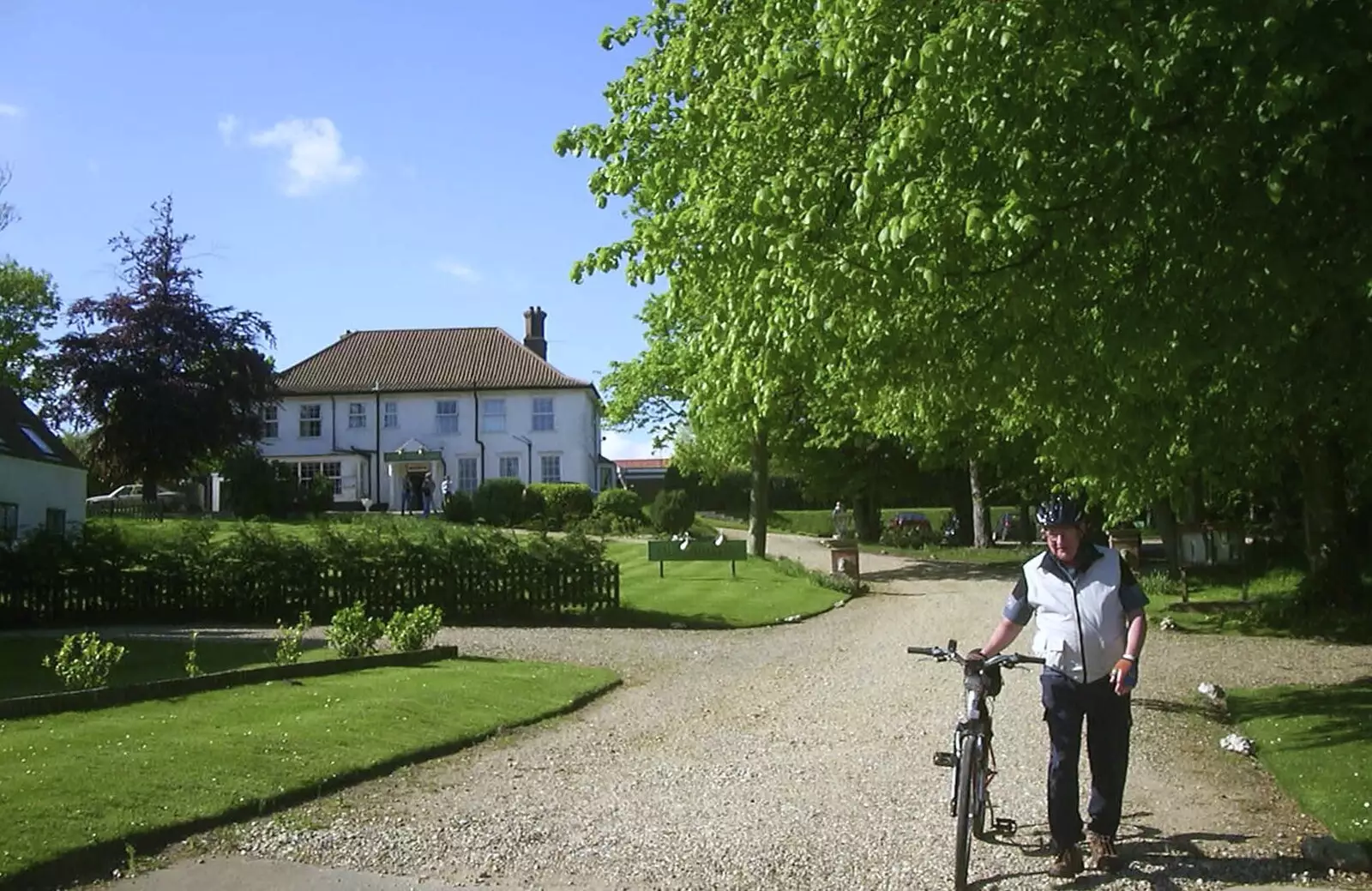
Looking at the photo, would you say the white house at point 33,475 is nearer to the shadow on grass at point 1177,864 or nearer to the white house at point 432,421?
the white house at point 432,421

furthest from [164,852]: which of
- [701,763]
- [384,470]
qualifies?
[384,470]

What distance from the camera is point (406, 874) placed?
24.8ft

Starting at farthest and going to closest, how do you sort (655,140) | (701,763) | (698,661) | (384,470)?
(384,470), (698,661), (655,140), (701,763)

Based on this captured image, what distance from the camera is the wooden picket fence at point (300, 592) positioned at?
24.8 meters

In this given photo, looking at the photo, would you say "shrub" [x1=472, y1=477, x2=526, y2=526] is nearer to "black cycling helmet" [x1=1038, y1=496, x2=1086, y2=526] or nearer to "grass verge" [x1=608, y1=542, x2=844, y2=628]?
"grass verge" [x1=608, y1=542, x2=844, y2=628]

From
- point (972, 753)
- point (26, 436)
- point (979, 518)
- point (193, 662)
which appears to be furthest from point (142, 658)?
point (979, 518)

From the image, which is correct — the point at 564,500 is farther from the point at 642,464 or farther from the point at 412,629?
the point at 642,464

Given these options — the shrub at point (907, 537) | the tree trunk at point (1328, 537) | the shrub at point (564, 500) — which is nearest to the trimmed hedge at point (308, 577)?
the tree trunk at point (1328, 537)

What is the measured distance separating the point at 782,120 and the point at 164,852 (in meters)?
7.28

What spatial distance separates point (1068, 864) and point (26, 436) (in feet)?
111

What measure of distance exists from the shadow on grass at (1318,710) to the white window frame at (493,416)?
50537 millimetres

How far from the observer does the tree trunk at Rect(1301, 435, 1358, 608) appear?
24422 mm

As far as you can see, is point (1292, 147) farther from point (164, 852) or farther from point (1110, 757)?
point (164, 852)

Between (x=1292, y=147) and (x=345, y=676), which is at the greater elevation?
(x=1292, y=147)
